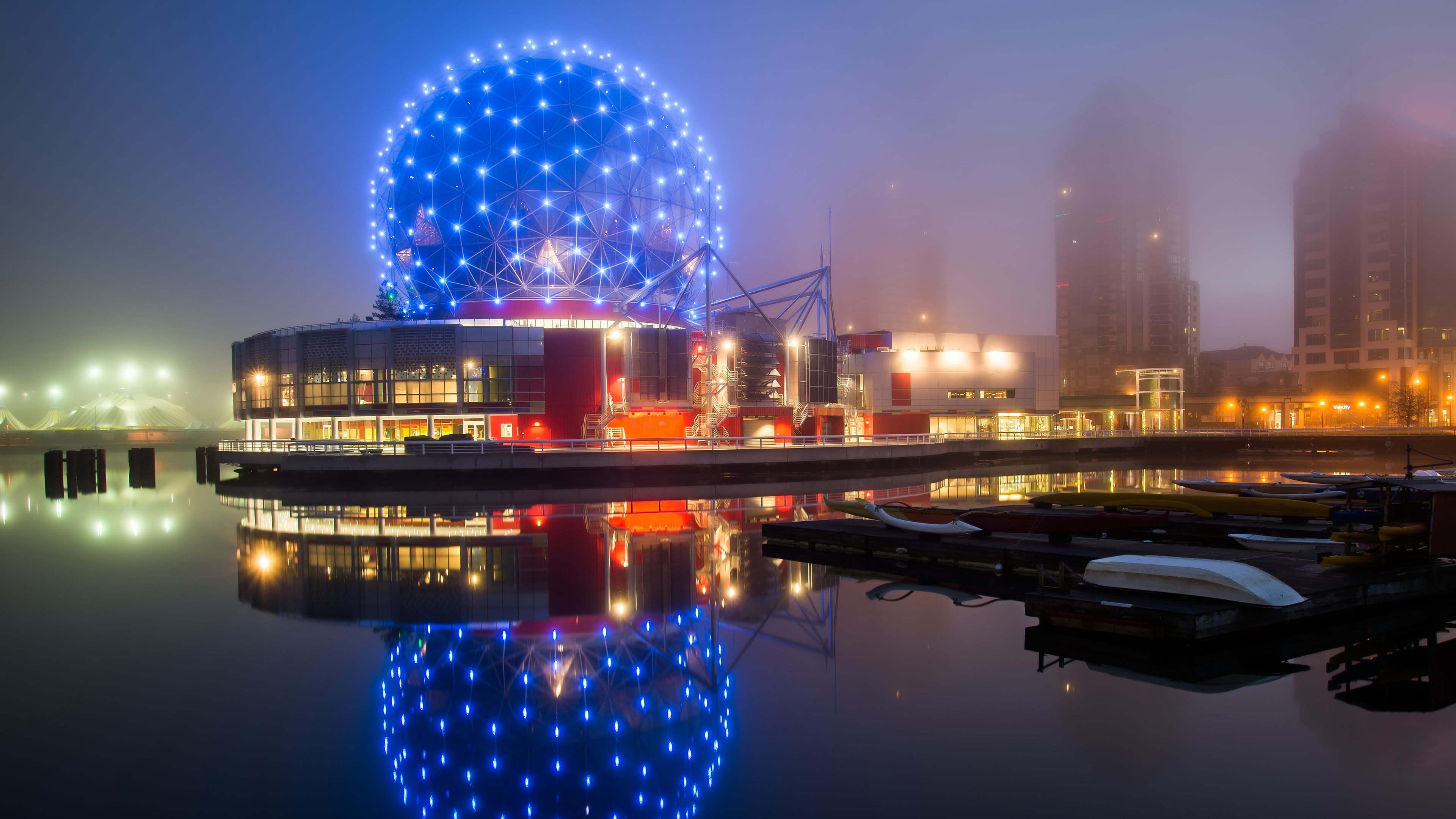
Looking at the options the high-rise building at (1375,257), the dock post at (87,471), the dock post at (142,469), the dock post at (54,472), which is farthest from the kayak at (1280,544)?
the high-rise building at (1375,257)

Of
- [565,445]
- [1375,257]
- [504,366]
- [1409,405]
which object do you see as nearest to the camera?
[565,445]

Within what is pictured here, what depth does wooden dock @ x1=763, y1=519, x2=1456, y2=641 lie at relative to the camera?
983 cm

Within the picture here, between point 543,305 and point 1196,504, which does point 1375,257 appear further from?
point 1196,504

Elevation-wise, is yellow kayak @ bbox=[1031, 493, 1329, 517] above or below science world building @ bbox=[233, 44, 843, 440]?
below

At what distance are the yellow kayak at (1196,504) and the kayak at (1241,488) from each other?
2.39m

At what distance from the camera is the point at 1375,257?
4759 inches

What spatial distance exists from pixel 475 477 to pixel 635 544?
21.4 m

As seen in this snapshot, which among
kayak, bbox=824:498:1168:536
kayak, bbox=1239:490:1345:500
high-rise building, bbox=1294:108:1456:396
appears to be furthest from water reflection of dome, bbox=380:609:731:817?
high-rise building, bbox=1294:108:1456:396

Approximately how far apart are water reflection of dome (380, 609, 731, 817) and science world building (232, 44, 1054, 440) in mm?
36304

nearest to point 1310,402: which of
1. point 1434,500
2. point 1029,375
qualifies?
point 1029,375

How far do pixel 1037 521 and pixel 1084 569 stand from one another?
11.2 feet

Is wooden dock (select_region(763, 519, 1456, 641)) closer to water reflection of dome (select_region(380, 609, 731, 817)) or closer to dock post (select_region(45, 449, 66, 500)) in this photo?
water reflection of dome (select_region(380, 609, 731, 817))

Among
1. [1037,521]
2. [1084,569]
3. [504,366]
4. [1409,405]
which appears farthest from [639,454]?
[1409,405]

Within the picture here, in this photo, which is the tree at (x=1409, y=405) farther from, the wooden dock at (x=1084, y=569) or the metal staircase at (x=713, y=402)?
the wooden dock at (x=1084, y=569)
